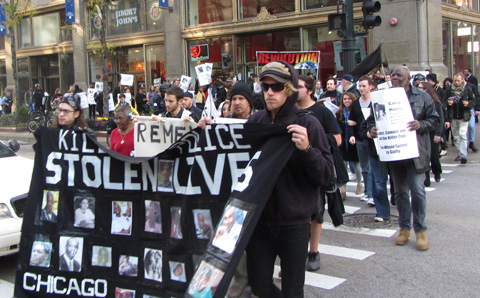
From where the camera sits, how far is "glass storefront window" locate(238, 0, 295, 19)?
2105 cm

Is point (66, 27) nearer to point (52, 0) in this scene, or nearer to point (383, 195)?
point (52, 0)

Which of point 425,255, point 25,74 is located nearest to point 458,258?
point 425,255

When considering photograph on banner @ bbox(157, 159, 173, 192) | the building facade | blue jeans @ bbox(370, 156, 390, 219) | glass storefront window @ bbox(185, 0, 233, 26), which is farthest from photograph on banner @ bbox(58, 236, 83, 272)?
glass storefront window @ bbox(185, 0, 233, 26)

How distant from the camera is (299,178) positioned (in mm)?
3387

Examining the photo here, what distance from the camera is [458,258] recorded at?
5.80m

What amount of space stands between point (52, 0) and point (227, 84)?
55.8 ft

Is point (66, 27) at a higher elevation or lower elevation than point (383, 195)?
higher

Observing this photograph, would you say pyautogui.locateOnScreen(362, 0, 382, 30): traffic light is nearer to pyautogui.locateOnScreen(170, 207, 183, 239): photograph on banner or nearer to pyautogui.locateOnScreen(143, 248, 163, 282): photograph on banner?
pyautogui.locateOnScreen(170, 207, 183, 239): photograph on banner

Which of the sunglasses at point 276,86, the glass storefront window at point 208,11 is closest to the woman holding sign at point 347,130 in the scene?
the sunglasses at point 276,86

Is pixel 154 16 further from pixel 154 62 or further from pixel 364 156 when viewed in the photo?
pixel 364 156

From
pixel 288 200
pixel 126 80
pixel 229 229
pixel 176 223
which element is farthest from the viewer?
pixel 126 80

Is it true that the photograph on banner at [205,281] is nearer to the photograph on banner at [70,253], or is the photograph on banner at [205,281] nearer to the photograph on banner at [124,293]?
the photograph on banner at [124,293]

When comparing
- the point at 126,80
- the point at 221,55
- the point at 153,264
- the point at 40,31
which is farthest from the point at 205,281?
the point at 40,31

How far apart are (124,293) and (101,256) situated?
384mm
